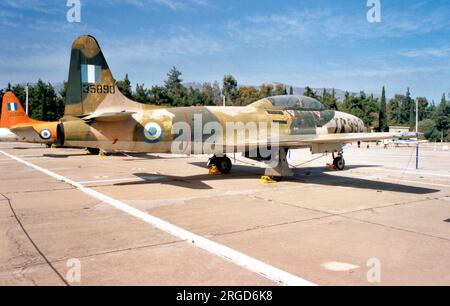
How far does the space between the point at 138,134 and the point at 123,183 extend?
198 cm

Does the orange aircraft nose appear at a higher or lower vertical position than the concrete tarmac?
higher

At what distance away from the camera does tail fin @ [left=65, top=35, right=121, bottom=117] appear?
11547mm

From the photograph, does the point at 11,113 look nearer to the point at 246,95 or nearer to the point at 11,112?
the point at 11,112

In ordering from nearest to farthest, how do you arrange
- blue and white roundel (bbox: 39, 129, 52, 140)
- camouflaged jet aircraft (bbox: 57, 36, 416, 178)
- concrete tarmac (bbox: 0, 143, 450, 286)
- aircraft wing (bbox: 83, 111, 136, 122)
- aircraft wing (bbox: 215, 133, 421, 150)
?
concrete tarmac (bbox: 0, 143, 450, 286) < aircraft wing (bbox: 215, 133, 421, 150) < aircraft wing (bbox: 83, 111, 136, 122) < camouflaged jet aircraft (bbox: 57, 36, 416, 178) < blue and white roundel (bbox: 39, 129, 52, 140)

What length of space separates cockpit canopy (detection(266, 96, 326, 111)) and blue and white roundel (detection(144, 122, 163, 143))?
17.3ft

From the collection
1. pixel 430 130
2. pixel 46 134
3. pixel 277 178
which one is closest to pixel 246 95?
pixel 430 130

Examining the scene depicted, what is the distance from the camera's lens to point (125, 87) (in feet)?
222

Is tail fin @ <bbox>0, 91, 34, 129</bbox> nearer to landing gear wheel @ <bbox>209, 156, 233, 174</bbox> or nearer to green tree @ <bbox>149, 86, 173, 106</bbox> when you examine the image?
landing gear wheel @ <bbox>209, 156, 233, 174</bbox>

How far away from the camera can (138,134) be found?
11672mm

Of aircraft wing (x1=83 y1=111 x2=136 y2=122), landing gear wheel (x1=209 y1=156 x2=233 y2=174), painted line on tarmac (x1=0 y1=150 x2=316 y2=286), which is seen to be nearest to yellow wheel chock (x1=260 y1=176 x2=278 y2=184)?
landing gear wheel (x1=209 y1=156 x2=233 y2=174)

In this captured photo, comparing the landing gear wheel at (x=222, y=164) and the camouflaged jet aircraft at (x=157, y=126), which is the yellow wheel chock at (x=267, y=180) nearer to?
the camouflaged jet aircraft at (x=157, y=126)

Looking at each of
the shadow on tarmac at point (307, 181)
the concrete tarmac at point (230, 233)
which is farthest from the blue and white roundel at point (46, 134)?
the concrete tarmac at point (230, 233)
